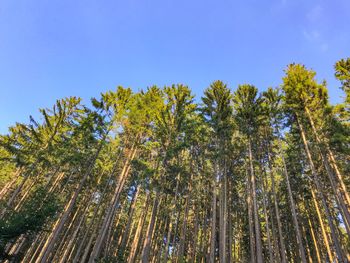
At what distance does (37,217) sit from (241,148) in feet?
50.7

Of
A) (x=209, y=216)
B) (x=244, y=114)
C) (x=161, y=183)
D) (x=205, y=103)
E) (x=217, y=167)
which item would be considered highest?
(x=205, y=103)

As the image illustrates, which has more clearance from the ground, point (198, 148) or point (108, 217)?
point (198, 148)

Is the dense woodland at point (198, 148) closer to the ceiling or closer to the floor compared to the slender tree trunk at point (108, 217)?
closer to the ceiling

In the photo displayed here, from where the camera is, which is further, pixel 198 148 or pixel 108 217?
pixel 198 148

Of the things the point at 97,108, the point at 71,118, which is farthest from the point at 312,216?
the point at 71,118

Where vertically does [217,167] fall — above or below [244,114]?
below

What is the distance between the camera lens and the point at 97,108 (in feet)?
56.2

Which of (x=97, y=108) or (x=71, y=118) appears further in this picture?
(x=71, y=118)

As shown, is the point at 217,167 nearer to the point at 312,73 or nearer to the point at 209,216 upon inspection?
the point at 209,216

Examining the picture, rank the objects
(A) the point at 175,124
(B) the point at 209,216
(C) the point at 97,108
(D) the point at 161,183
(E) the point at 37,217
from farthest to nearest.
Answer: (B) the point at 209,216 < (C) the point at 97,108 < (A) the point at 175,124 < (D) the point at 161,183 < (E) the point at 37,217

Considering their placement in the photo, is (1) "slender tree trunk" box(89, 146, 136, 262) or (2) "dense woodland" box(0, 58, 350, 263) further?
(2) "dense woodland" box(0, 58, 350, 263)

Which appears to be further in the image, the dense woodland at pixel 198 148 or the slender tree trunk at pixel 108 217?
the dense woodland at pixel 198 148

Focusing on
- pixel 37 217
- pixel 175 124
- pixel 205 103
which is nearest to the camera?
pixel 37 217

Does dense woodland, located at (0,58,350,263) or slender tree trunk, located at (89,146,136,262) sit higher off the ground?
dense woodland, located at (0,58,350,263)
